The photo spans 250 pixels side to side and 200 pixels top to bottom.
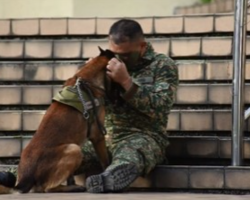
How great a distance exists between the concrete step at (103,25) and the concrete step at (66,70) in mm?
250

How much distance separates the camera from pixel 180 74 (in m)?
7.96

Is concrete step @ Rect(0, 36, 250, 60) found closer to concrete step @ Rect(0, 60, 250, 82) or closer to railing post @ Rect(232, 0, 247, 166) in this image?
concrete step @ Rect(0, 60, 250, 82)

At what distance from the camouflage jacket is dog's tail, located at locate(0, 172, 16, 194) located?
2.43ft

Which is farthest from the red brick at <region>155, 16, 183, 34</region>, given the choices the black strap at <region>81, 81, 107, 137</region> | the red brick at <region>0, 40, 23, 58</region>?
the black strap at <region>81, 81, 107, 137</region>

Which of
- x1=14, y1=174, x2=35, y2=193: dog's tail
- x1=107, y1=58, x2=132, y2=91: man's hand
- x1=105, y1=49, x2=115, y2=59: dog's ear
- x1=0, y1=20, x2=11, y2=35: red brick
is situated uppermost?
x1=0, y1=20, x2=11, y2=35: red brick

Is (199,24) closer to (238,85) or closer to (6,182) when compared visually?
(238,85)

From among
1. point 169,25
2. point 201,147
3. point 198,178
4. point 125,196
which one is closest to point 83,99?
point 125,196

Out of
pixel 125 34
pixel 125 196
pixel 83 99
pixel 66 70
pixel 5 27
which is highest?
pixel 5 27

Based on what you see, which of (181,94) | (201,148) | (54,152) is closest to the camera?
(54,152)

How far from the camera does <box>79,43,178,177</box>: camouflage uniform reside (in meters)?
6.99

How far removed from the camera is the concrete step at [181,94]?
7.74m

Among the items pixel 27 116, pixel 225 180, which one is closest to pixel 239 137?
pixel 225 180

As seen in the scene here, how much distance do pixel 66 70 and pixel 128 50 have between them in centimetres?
111

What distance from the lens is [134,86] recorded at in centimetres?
696
